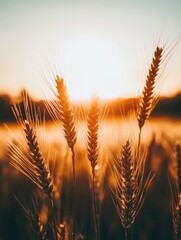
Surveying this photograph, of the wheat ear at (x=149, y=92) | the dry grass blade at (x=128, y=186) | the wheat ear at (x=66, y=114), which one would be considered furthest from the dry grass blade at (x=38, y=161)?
the wheat ear at (x=149, y=92)

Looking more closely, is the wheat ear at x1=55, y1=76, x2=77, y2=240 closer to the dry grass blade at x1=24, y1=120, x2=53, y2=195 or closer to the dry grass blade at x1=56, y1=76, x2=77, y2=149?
the dry grass blade at x1=56, y1=76, x2=77, y2=149

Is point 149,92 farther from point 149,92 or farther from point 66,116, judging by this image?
point 66,116

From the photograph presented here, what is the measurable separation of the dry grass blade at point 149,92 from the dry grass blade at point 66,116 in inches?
15.6

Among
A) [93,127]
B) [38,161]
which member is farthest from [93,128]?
[38,161]

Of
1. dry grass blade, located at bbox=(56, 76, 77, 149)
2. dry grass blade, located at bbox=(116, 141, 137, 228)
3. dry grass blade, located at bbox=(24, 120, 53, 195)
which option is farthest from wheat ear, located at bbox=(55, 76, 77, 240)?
dry grass blade, located at bbox=(116, 141, 137, 228)

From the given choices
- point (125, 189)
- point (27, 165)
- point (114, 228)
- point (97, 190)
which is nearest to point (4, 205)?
point (114, 228)

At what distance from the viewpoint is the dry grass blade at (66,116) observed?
56.2 inches

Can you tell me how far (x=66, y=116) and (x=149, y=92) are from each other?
1.66 ft

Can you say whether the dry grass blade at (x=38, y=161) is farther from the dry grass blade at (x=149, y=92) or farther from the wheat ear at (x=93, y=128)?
the dry grass blade at (x=149, y=92)

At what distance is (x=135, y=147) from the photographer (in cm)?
167

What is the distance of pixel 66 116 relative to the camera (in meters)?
1.46

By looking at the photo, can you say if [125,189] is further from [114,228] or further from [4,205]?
[4,205]

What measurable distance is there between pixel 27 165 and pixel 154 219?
6.68 ft

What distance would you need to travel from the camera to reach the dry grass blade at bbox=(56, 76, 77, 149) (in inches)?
56.2
